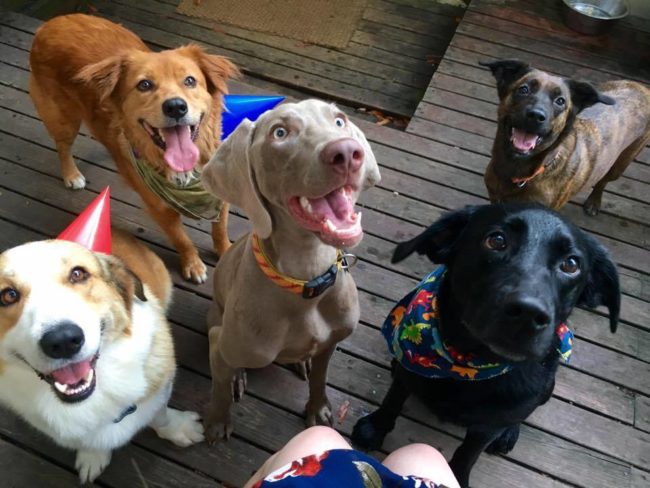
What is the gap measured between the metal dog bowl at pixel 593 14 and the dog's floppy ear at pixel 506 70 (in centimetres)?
202

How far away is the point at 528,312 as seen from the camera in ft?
4.77

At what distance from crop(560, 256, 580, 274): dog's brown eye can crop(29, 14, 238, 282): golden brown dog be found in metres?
1.67

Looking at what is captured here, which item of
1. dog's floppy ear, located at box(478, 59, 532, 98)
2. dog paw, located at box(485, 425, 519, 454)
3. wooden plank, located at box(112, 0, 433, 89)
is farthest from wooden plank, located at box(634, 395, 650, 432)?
wooden plank, located at box(112, 0, 433, 89)

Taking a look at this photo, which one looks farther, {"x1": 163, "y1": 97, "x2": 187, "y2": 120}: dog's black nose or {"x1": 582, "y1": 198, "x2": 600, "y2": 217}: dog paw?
{"x1": 582, "y1": 198, "x2": 600, "y2": 217}: dog paw

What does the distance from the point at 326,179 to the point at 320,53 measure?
3.54 m

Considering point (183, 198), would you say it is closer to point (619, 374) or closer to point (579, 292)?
point (579, 292)

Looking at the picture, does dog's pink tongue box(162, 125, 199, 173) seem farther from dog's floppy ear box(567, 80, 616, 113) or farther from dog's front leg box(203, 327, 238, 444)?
dog's floppy ear box(567, 80, 616, 113)

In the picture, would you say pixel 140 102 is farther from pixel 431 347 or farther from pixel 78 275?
pixel 431 347

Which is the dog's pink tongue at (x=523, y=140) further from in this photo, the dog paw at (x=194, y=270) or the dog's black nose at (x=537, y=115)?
the dog paw at (x=194, y=270)

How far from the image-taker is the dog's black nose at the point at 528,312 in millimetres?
1447

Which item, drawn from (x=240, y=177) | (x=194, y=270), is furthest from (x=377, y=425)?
(x=240, y=177)

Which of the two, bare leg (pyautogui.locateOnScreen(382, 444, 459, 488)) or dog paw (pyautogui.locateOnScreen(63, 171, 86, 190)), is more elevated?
bare leg (pyautogui.locateOnScreen(382, 444, 459, 488))

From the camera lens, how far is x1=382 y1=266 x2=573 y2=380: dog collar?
1826 mm

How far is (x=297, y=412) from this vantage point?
2475mm
